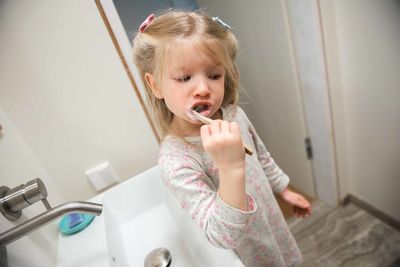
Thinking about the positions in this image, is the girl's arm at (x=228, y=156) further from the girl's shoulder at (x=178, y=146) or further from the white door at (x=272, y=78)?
the white door at (x=272, y=78)

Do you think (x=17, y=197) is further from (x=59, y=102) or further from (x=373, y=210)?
(x=373, y=210)

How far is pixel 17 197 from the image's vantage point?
441mm

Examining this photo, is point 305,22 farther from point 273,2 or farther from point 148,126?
point 148,126

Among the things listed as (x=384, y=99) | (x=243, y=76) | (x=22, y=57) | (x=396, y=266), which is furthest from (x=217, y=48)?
(x=396, y=266)

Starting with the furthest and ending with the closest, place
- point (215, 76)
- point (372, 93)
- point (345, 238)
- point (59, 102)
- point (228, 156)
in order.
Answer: point (345, 238)
point (372, 93)
point (59, 102)
point (215, 76)
point (228, 156)

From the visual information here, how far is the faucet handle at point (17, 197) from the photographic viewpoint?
1.43 feet

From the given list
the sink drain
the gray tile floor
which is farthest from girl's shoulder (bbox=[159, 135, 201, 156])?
the gray tile floor

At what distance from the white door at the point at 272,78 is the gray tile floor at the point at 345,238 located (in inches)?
6.9

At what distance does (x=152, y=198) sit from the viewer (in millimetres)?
732

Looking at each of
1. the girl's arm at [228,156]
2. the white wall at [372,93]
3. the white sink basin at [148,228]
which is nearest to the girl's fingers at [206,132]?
the girl's arm at [228,156]

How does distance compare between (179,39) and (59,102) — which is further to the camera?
(59,102)

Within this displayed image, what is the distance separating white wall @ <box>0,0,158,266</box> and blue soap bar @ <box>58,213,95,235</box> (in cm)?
2

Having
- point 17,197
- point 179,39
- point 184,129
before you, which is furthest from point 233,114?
point 17,197

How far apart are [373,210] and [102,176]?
1120mm
